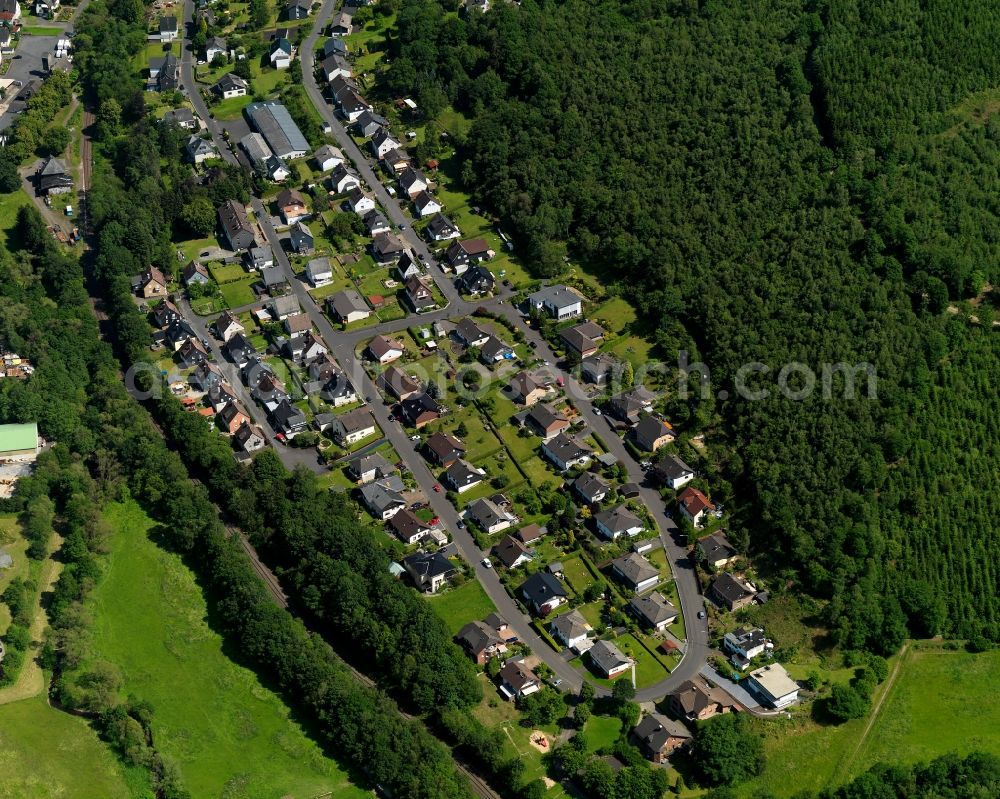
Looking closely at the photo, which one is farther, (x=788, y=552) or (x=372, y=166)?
(x=372, y=166)

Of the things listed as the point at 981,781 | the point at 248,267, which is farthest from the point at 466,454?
the point at 981,781

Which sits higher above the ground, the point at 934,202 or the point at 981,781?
the point at 934,202

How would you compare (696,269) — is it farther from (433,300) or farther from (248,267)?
(248,267)

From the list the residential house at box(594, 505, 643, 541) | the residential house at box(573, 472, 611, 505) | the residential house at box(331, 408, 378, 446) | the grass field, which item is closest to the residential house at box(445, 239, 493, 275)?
the residential house at box(331, 408, 378, 446)

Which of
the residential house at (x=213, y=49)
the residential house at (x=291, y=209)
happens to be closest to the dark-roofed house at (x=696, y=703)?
the residential house at (x=291, y=209)

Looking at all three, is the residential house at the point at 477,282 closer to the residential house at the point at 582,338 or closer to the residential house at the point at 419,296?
the residential house at the point at 419,296

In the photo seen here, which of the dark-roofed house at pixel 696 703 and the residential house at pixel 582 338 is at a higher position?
the residential house at pixel 582 338
